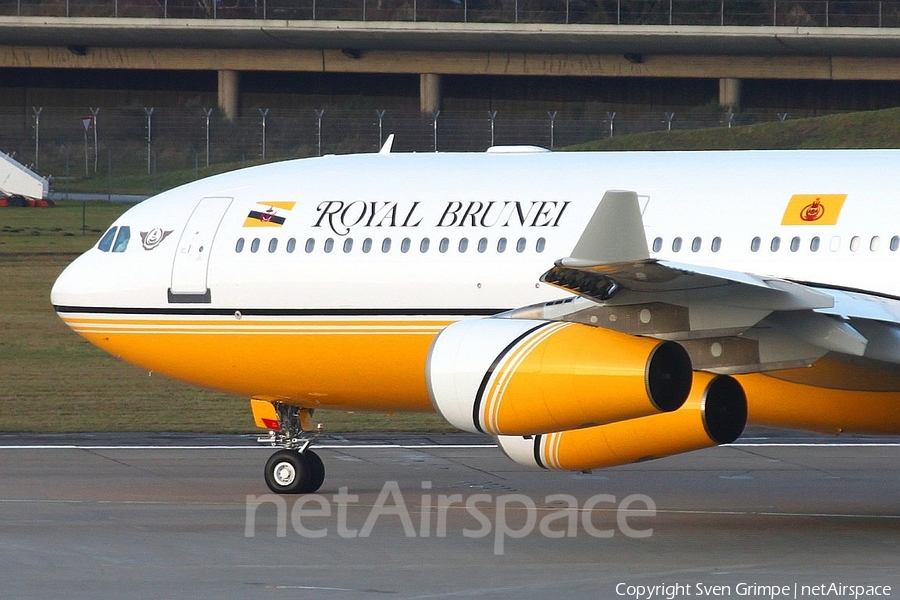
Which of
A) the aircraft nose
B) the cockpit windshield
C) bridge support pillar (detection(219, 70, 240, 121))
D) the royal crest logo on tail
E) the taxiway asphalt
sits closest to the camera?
the taxiway asphalt

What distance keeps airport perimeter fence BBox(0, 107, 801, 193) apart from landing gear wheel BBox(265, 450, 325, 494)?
31826mm

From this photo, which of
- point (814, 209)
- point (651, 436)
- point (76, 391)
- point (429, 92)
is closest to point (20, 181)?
point (429, 92)

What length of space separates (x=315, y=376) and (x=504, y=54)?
45132 mm

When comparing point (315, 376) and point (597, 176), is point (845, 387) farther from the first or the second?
point (315, 376)

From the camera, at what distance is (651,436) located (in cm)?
1580

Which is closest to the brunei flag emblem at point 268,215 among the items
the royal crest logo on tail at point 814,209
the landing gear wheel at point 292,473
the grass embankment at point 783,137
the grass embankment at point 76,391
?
the landing gear wheel at point 292,473

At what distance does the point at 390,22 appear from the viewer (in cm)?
6066

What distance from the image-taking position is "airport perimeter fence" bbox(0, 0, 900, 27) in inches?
2402

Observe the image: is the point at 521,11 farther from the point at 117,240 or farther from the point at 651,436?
the point at 651,436

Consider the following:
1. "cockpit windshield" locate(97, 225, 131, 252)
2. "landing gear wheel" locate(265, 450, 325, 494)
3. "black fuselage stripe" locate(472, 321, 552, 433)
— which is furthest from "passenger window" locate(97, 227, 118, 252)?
"black fuselage stripe" locate(472, 321, 552, 433)

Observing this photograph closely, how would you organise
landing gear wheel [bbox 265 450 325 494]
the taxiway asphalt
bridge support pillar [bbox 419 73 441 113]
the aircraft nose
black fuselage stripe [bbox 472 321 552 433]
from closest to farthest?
the taxiway asphalt → black fuselage stripe [bbox 472 321 552 433] → landing gear wheel [bbox 265 450 325 494] → the aircraft nose → bridge support pillar [bbox 419 73 441 113]

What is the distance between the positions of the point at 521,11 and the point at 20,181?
20.5 meters

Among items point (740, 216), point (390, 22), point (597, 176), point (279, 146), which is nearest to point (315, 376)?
point (597, 176)

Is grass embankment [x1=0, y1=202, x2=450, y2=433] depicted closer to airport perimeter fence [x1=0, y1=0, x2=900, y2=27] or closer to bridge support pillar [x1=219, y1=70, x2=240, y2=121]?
bridge support pillar [x1=219, y1=70, x2=240, y2=121]
